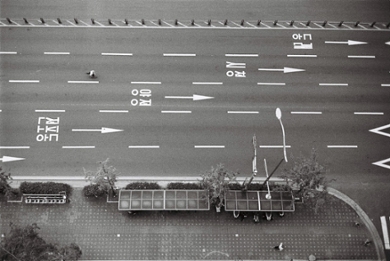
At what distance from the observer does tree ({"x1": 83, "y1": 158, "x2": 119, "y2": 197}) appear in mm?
35750

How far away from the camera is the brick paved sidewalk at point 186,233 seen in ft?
122

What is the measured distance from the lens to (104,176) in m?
36.0

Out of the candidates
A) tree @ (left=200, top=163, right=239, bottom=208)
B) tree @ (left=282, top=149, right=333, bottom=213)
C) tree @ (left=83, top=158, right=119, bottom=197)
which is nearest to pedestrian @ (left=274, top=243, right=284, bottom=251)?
tree @ (left=282, top=149, right=333, bottom=213)

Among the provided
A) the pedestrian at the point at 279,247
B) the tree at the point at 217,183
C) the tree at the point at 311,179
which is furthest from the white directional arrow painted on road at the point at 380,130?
the tree at the point at 217,183

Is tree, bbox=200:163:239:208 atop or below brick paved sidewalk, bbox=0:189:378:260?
atop

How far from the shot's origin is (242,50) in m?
45.2

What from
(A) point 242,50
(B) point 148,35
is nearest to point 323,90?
(A) point 242,50

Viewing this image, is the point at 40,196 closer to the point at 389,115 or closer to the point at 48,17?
the point at 48,17

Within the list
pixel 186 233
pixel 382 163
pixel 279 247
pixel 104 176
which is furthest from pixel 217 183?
pixel 382 163

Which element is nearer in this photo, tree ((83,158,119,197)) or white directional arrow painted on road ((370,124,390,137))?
tree ((83,158,119,197))

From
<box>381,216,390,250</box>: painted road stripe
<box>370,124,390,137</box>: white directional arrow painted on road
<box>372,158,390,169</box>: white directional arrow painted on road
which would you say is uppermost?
<box>370,124,390,137</box>: white directional arrow painted on road

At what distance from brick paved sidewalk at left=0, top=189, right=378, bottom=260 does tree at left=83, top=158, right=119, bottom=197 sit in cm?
249

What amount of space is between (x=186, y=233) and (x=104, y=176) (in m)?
9.90

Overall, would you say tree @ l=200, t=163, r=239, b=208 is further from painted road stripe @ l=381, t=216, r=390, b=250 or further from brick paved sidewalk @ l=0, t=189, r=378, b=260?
painted road stripe @ l=381, t=216, r=390, b=250
